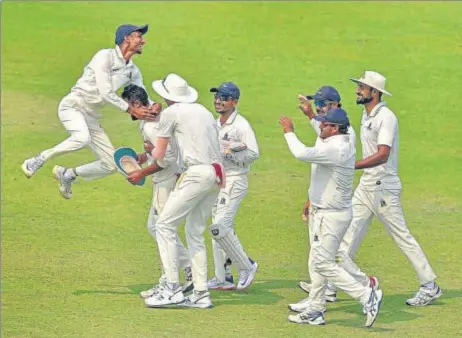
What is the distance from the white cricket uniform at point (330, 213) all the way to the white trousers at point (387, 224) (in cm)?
92

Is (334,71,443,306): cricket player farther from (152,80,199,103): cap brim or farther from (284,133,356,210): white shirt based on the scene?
(152,80,199,103): cap brim

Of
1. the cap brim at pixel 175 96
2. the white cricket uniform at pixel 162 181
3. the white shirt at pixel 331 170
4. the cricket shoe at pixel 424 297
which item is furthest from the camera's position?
the white cricket uniform at pixel 162 181

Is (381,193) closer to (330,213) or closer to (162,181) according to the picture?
(330,213)

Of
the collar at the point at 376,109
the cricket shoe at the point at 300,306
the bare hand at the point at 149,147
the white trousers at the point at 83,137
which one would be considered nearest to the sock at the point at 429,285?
the cricket shoe at the point at 300,306

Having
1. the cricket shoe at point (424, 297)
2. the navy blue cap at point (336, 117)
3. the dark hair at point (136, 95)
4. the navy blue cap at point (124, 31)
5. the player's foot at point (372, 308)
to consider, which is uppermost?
the navy blue cap at point (124, 31)

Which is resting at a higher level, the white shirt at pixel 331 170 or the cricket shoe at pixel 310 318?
the white shirt at pixel 331 170

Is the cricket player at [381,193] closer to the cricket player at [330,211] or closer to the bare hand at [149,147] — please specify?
the cricket player at [330,211]

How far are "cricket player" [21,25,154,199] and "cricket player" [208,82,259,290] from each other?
3.86 ft

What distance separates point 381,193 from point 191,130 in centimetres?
230

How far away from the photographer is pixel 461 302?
14.2 meters

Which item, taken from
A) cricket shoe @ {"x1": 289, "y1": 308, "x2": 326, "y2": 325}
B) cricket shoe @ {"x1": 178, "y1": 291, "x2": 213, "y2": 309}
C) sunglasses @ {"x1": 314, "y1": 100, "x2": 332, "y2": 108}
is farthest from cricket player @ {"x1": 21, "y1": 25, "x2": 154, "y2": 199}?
cricket shoe @ {"x1": 289, "y1": 308, "x2": 326, "y2": 325}

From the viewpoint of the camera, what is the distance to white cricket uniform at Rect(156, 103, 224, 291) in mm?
13555

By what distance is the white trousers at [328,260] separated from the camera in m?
13.0

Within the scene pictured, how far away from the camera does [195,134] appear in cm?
1355
